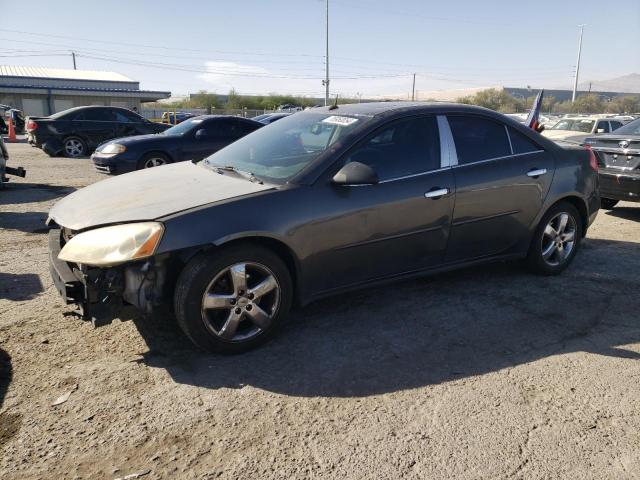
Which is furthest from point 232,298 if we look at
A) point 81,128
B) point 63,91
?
point 63,91

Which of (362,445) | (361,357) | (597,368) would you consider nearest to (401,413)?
(362,445)

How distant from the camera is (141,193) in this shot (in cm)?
357

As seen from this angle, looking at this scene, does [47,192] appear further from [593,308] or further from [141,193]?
[593,308]

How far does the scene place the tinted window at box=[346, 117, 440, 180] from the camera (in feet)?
12.5

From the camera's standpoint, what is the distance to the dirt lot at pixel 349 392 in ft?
7.80

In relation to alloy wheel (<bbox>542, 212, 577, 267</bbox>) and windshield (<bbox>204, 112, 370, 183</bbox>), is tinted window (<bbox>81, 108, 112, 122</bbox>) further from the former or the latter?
alloy wheel (<bbox>542, 212, 577, 267</bbox>)

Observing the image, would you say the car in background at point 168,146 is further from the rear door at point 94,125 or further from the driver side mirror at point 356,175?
the driver side mirror at point 356,175

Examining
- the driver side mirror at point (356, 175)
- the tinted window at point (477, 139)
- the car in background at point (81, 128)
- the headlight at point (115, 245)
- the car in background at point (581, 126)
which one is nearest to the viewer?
the headlight at point (115, 245)

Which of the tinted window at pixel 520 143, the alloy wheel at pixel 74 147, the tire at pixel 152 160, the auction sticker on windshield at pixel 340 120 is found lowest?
the alloy wheel at pixel 74 147

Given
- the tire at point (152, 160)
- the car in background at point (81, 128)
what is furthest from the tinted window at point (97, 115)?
the tire at point (152, 160)

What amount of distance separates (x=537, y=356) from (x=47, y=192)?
8.76 metres

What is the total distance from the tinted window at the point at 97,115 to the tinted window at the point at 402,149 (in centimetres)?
1400

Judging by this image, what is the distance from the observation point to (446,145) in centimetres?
414

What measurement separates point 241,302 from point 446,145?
2117mm
